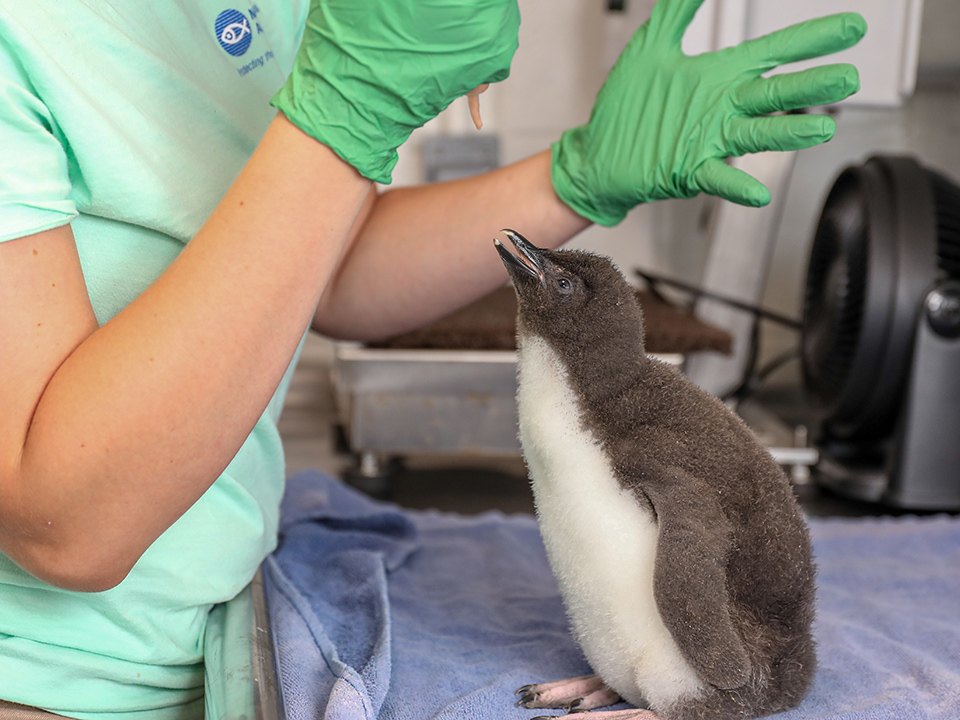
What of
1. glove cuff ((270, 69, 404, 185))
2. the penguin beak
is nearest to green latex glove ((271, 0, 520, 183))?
glove cuff ((270, 69, 404, 185))

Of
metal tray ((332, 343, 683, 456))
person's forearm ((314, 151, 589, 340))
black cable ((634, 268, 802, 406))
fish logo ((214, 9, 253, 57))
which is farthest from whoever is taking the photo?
black cable ((634, 268, 802, 406))

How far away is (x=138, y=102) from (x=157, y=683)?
43 cm

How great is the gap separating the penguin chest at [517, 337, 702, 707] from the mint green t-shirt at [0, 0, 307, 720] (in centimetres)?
25

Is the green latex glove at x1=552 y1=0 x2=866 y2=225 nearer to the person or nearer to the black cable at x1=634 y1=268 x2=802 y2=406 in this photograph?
the person

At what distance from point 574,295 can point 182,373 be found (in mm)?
271

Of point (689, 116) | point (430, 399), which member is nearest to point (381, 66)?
point (689, 116)

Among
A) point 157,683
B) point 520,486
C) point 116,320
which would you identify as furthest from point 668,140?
point 520,486

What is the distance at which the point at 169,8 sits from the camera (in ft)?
2.05

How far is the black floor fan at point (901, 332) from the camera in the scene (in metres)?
1.29

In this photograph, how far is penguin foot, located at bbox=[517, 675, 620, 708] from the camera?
574mm

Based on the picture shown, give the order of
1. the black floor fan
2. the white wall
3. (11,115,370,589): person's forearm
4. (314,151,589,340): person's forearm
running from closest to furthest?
(11,115,370,589): person's forearm → (314,151,589,340): person's forearm → the black floor fan → the white wall

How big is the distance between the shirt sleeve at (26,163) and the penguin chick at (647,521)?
29cm

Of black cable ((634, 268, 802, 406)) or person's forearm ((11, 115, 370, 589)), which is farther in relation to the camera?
black cable ((634, 268, 802, 406))

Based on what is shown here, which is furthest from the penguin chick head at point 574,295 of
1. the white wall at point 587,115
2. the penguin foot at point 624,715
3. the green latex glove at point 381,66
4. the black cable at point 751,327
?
the white wall at point 587,115
